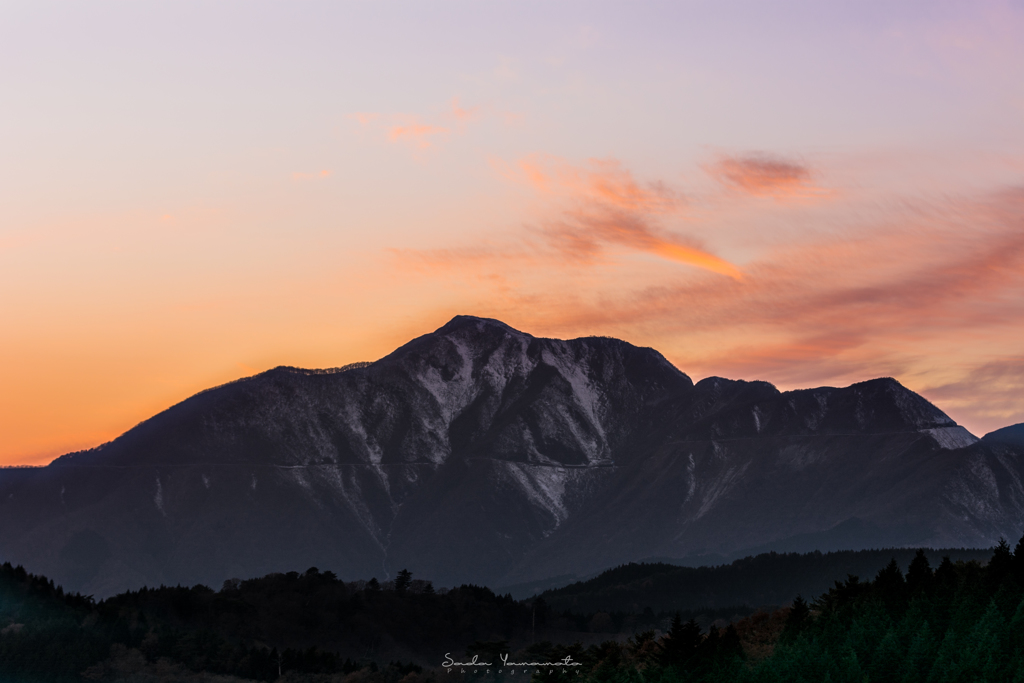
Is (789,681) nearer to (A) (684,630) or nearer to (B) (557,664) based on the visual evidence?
(A) (684,630)

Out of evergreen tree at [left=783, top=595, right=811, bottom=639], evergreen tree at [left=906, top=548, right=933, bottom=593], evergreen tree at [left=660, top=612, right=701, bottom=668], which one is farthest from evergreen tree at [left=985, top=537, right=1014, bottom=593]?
evergreen tree at [left=660, top=612, right=701, bottom=668]

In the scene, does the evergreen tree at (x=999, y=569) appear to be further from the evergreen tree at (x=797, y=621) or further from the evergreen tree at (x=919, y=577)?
the evergreen tree at (x=797, y=621)

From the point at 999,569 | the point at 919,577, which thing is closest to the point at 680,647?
the point at 919,577

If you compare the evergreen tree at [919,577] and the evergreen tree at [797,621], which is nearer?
the evergreen tree at [797,621]

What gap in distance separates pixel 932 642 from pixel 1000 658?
12.1 metres

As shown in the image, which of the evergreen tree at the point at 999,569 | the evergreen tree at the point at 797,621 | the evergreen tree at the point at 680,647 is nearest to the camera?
the evergreen tree at the point at 680,647

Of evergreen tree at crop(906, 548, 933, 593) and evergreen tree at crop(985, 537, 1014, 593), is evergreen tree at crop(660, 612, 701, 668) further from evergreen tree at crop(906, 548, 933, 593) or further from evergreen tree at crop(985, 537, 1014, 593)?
evergreen tree at crop(985, 537, 1014, 593)

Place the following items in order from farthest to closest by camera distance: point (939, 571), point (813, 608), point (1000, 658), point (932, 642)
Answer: point (813, 608), point (939, 571), point (932, 642), point (1000, 658)

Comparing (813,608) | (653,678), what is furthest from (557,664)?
(813,608)

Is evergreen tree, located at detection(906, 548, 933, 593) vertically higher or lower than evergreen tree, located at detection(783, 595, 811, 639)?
higher

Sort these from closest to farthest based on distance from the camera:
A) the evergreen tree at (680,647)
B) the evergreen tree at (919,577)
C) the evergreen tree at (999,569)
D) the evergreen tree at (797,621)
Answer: the evergreen tree at (680,647) → the evergreen tree at (999,569) → the evergreen tree at (797,621) → the evergreen tree at (919,577)

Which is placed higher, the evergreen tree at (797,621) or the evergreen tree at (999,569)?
the evergreen tree at (999,569)

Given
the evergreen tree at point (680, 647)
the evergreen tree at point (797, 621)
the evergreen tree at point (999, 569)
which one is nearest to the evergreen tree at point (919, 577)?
the evergreen tree at point (999, 569)

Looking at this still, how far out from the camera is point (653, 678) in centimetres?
15050
